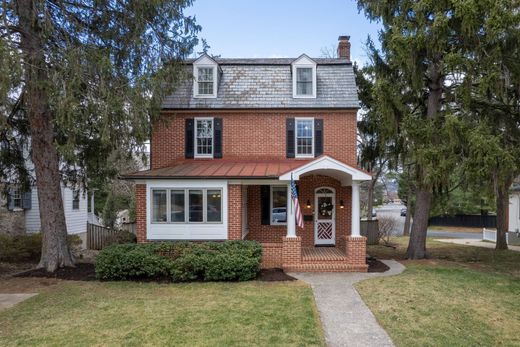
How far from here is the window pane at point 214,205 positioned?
13.0 m

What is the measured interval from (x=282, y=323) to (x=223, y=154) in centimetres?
906

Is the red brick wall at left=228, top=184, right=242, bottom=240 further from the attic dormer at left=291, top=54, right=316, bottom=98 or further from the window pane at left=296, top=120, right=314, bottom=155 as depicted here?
the attic dormer at left=291, top=54, right=316, bottom=98

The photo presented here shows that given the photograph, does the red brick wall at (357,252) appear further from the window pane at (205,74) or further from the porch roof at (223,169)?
the window pane at (205,74)

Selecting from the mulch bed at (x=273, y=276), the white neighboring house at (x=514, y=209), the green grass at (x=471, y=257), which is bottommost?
the green grass at (x=471, y=257)

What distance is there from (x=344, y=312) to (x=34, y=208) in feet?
59.5

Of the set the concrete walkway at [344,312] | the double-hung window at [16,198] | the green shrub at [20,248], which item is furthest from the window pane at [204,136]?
the double-hung window at [16,198]

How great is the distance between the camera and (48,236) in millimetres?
12375

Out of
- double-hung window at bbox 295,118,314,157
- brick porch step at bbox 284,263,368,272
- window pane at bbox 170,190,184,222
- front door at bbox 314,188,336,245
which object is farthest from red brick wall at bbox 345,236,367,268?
window pane at bbox 170,190,184,222

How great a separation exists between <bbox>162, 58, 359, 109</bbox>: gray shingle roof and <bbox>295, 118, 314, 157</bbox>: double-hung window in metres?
0.62

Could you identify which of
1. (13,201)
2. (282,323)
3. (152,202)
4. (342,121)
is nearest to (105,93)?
(152,202)

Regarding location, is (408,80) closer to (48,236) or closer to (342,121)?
(342,121)

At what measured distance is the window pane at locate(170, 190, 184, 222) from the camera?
13039 millimetres

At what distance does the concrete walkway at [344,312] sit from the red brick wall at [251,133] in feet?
17.7

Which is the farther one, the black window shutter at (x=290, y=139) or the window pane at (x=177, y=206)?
the black window shutter at (x=290, y=139)
